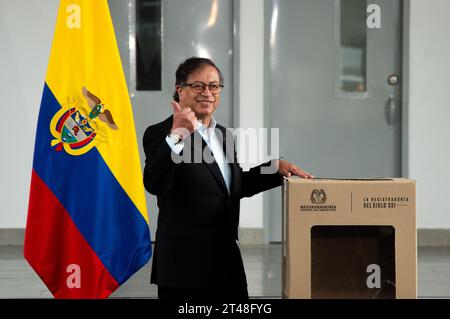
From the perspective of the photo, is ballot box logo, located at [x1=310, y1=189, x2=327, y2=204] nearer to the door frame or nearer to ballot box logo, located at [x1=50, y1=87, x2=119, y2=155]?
ballot box logo, located at [x1=50, y1=87, x2=119, y2=155]

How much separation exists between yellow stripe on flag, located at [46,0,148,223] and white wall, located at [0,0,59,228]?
1.50 m

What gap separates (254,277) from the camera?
3248mm

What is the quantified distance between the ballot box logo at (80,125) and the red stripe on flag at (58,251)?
0.19 meters

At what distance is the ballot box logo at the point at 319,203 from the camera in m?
1.49

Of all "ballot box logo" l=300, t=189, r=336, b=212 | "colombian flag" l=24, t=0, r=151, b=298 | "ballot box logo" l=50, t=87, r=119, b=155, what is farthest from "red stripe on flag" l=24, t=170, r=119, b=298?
"ballot box logo" l=300, t=189, r=336, b=212

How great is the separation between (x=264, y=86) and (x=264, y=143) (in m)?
0.37

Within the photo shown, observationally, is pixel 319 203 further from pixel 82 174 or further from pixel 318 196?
pixel 82 174

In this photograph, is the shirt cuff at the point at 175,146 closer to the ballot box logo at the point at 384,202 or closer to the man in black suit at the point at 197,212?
the man in black suit at the point at 197,212

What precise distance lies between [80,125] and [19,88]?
64.8 inches

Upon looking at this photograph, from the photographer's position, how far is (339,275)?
158 cm

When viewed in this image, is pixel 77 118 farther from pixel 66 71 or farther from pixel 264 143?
pixel 264 143

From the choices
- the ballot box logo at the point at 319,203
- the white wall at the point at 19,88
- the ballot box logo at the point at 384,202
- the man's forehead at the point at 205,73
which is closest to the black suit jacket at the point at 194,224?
the man's forehead at the point at 205,73

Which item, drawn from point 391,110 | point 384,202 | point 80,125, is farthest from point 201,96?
point 391,110

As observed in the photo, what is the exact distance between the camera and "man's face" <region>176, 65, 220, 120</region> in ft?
5.58
